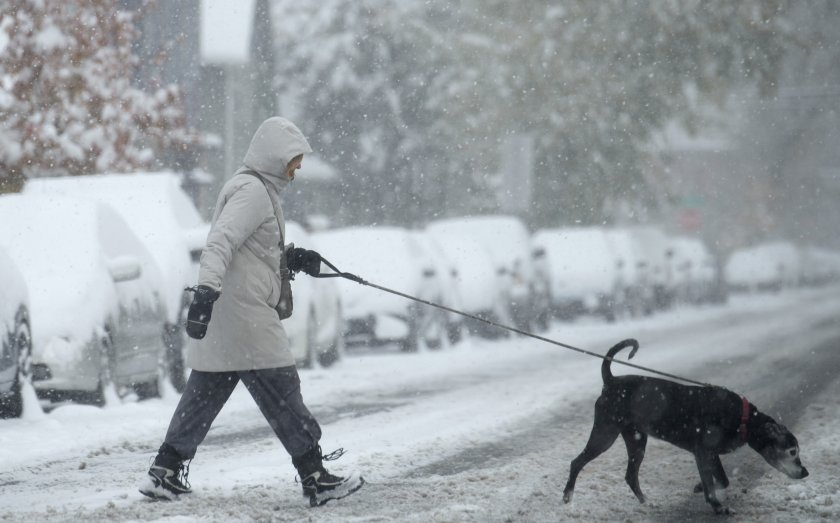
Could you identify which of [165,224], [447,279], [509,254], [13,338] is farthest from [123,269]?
[509,254]

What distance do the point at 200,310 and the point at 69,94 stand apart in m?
10.8

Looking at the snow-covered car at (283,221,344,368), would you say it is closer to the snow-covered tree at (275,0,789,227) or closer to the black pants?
the black pants

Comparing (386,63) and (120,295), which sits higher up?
(386,63)

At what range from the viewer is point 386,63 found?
38719mm

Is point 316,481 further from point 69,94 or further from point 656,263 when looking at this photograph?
point 656,263

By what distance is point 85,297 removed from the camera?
9531mm

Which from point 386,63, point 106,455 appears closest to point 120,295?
point 106,455

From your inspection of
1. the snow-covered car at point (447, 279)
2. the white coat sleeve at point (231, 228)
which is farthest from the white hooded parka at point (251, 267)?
the snow-covered car at point (447, 279)

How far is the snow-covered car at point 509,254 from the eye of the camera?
2039cm

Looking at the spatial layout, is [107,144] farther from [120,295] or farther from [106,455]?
[106,455]

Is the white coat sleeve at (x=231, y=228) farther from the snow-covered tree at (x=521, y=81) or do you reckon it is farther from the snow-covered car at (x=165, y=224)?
the snow-covered tree at (x=521, y=81)

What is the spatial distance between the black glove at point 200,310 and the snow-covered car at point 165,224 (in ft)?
16.3

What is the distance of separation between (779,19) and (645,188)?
19.3 feet

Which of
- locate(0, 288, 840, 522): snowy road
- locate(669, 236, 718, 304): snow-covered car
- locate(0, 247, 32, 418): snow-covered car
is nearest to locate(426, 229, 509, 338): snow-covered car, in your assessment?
locate(0, 288, 840, 522): snowy road
